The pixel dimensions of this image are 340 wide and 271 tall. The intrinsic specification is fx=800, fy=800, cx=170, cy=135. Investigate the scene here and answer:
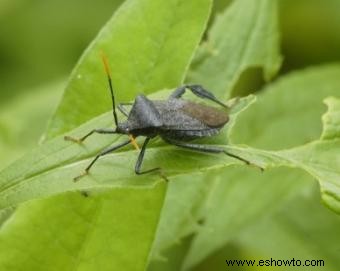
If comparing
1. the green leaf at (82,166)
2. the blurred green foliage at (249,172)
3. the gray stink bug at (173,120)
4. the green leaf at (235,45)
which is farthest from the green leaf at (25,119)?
the green leaf at (82,166)

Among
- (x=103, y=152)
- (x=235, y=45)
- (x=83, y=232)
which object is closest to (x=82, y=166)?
(x=103, y=152)

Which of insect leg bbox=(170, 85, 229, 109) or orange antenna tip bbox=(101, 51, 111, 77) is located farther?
insect leg bbox=(170, 85, 229, 109)

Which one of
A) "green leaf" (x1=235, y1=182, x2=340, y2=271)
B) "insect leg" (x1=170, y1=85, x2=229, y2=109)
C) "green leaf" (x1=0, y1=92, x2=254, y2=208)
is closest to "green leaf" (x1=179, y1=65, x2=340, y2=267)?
"green leaf" (x1=235, y1=182, x2=340, y2=271)

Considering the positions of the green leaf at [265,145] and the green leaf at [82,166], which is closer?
the green leaf at [82,166]

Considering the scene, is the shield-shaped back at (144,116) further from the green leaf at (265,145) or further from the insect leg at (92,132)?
the green leaf at (265,145)

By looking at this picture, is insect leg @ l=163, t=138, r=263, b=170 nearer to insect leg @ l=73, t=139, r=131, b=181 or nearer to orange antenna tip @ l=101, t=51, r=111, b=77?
insect leg @ l=73, t=139, r=131, b=181

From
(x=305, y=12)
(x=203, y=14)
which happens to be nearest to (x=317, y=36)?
(x=305, y=12)

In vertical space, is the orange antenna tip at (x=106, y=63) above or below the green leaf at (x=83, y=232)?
above
